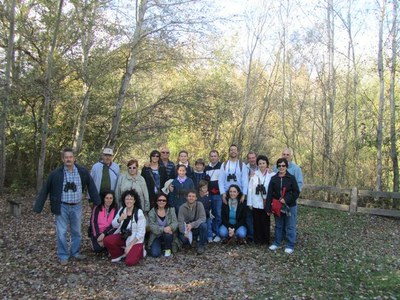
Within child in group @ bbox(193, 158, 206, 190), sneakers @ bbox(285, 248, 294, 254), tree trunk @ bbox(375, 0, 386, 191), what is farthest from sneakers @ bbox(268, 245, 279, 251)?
tree trunk @ bbox(375, 0, 386, 191)

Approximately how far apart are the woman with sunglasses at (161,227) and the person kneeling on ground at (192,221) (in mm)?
145

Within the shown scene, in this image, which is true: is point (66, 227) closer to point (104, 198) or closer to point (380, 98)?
point (104, 198)

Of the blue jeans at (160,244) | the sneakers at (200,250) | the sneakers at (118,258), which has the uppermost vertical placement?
the blue jeans at (160,244)

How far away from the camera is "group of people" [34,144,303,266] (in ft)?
17.4

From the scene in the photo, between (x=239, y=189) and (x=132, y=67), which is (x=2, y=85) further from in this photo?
(x=239, y=189)

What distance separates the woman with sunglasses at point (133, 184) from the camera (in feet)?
19.0

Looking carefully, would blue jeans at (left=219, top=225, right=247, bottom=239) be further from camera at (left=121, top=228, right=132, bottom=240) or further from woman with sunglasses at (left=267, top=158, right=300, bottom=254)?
camera at (left=121, top=228, right=132, bottom=240)

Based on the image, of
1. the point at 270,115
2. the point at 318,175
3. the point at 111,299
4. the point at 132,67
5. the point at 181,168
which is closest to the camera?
the point at 111,299

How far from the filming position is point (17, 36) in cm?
1133

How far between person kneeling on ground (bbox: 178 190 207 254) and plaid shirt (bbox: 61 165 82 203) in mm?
1648

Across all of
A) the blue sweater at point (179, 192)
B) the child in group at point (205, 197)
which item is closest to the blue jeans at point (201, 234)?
Result: the child in group at point (205, 197)

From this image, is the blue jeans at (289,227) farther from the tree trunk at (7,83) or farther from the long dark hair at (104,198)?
the tree trunk at (7,83)

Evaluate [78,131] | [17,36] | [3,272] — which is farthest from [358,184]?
[17,36]

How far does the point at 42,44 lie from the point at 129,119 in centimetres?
331
